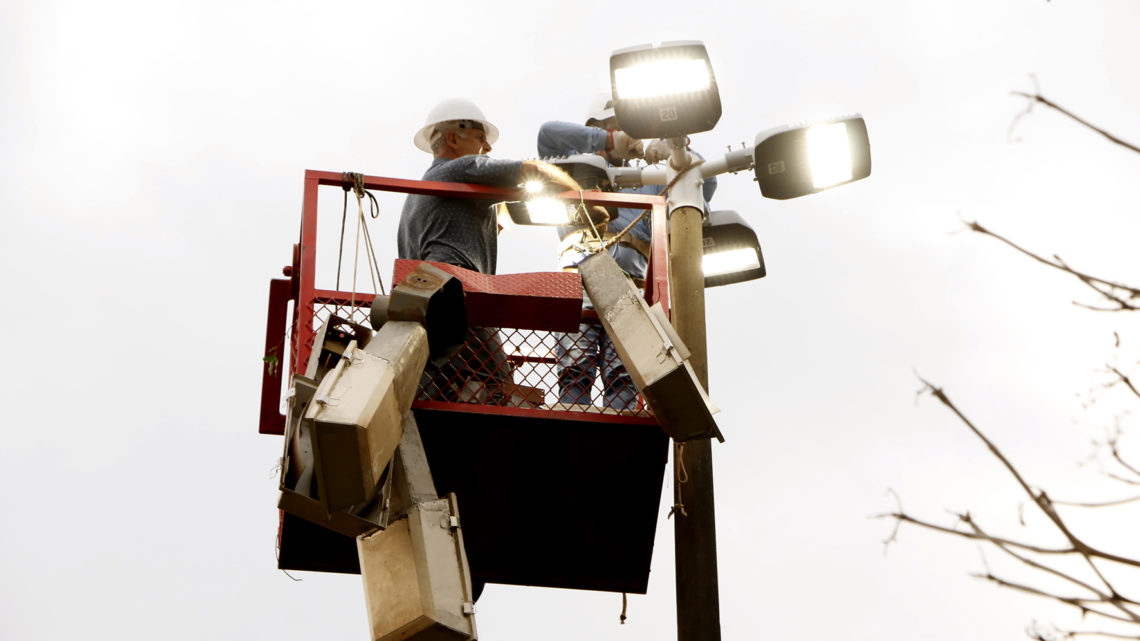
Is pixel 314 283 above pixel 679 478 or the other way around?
above

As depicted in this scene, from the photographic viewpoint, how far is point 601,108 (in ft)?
32.2

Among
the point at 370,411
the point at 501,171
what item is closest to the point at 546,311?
the point at 501,171

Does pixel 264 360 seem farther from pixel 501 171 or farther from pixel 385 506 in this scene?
pixel 385 506

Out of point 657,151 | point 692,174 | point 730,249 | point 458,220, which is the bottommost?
point 730,249

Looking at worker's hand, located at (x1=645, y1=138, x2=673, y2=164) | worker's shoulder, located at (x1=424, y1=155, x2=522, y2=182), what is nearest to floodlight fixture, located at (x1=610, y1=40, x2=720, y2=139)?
worker's shoulder, located at (x1=424, y1=155, x2=522, y2=182)

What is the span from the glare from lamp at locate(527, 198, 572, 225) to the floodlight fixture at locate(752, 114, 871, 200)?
1037 millimetres

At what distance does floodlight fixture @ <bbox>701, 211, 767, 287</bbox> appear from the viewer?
8461 millimetres

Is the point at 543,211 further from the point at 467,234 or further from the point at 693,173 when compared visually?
the point at 693,173

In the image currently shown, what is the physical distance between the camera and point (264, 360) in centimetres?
745

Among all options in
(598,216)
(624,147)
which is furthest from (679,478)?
(624,147)

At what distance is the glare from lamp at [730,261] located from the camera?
8.55 metres

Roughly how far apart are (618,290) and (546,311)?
0.41 meters

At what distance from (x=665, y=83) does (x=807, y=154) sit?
95 cm

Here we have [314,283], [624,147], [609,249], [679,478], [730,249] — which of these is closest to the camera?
[314,283]
